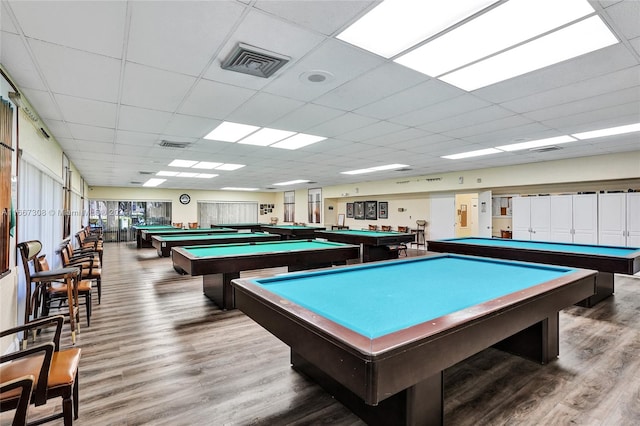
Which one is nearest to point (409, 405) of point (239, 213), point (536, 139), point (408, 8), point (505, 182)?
point (408, 8)

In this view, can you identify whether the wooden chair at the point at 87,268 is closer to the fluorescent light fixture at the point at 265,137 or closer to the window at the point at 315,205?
the fluorescent light fixture at the point at 265,137

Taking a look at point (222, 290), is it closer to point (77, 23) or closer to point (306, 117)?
point (306, 117)

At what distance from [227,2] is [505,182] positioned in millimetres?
8509

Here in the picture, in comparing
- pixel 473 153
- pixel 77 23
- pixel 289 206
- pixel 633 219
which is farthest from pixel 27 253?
pixel 289 206

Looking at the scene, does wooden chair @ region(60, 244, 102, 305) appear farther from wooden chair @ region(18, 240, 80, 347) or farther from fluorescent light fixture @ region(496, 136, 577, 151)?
fluorescent light fixture @ region(496, 136, 577, 151)

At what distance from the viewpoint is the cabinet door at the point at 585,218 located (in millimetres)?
7188

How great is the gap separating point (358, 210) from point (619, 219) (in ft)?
28.8

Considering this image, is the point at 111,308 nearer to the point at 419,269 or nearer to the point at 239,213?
the point at 419,269

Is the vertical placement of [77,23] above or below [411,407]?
above

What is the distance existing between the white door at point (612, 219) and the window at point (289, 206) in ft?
41.3

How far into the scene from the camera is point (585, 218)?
731cm

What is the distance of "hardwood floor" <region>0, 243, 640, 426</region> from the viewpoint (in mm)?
2068

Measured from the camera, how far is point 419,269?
9.78 ft

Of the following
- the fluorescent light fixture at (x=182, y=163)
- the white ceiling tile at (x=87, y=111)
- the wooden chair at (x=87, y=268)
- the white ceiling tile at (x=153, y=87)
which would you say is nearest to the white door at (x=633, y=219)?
the white ceiling tile at (x=153, y=87)
